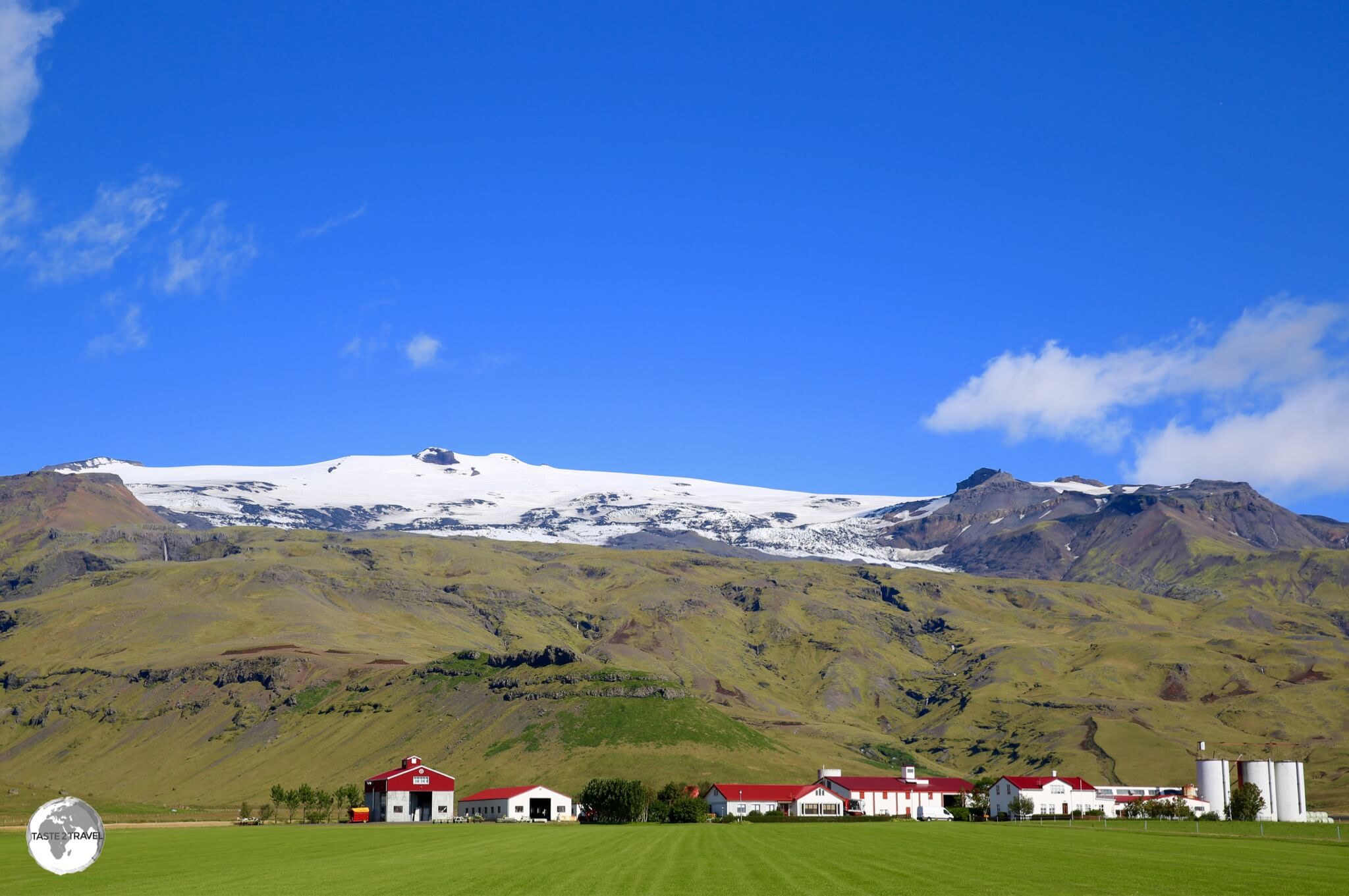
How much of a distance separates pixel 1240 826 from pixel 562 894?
322ft

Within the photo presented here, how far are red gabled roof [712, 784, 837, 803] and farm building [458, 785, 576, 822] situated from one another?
19.1 meters

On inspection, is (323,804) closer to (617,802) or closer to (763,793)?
(617,802)

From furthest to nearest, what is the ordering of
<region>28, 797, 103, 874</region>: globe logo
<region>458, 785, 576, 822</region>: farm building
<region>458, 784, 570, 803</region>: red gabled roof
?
<region>458, 784, 570, 803</region>: red gabled roof < <region>458, 785, 576, 822</region>: farm building < <region>28, 797, 103, 874</region>: globe logo

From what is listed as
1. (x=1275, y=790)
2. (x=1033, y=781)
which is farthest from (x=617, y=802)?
(x=1275, y=790)

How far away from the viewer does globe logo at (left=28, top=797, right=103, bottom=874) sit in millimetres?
42969

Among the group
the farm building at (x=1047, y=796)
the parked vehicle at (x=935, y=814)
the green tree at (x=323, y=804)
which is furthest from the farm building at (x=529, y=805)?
the farm building at (x=1047, y=796)

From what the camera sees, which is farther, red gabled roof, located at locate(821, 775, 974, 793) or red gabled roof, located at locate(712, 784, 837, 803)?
red gabled roof, located at locate(821, 775, 974, 793)

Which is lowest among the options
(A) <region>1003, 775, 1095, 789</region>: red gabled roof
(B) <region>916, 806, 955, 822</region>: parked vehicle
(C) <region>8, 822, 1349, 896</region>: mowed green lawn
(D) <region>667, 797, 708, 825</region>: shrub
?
A: (B) <region>916, 806, 955, 822</region>: parked vehicle

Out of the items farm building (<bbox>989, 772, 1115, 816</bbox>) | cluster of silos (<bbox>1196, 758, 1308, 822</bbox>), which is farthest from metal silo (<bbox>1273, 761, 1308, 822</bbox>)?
farm building (<bbox>989, 772, 1115, 816</bbox>)

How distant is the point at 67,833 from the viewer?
44281mm

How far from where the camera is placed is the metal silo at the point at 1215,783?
6353 inches

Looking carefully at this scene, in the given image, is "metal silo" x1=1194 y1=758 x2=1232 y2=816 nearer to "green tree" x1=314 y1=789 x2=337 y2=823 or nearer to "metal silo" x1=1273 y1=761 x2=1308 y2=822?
"metal silo" x1=1273 y1=761 x2=1308 y2=822

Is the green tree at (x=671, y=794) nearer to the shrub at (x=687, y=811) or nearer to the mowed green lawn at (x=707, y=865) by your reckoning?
the shrub at (x=687, y=811)

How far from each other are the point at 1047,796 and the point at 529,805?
208 ft
